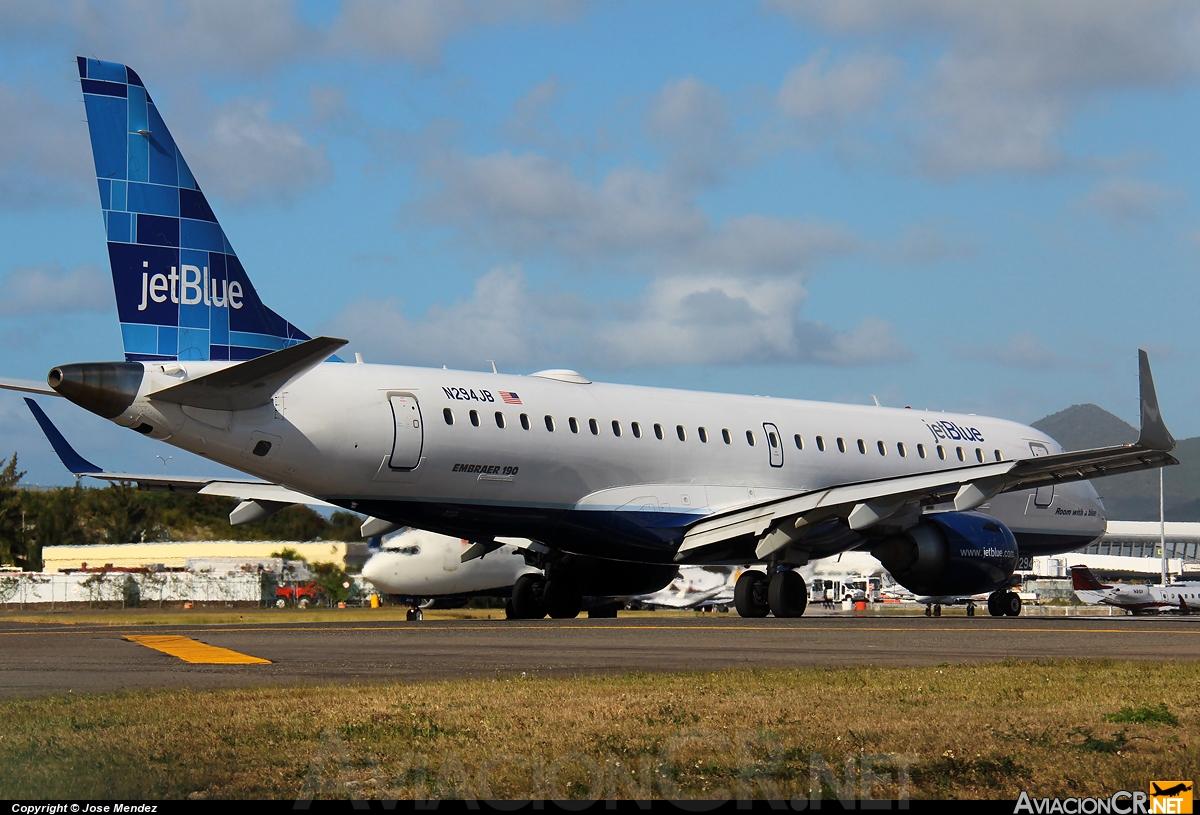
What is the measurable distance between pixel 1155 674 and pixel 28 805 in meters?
9.46

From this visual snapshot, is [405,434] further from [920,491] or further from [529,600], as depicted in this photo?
[920,491]

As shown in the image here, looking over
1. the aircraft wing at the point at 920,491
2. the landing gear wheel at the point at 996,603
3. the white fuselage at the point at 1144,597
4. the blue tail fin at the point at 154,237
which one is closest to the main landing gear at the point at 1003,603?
the landing gear wheel at the point at 996,603

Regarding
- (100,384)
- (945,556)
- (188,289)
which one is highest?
(188,289)

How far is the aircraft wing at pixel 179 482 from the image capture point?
26.6 m

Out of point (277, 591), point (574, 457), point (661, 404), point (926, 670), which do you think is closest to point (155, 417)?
point (574, 457)

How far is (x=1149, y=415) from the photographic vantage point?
22.8m

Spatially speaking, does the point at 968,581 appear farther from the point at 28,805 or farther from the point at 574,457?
the point at 28,805

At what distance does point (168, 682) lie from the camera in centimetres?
1116

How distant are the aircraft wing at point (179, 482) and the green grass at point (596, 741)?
16.7 meters

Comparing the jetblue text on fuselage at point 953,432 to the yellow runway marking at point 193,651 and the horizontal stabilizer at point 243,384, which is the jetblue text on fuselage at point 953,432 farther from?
the yellow runway marking at point 193,651

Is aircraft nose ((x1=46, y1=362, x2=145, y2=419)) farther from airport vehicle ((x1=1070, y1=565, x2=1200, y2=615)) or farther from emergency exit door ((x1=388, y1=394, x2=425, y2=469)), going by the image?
airport vehicle ((x1=1070, y1=565, x2=1200, y2=615))

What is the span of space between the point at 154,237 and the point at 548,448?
24.7ft

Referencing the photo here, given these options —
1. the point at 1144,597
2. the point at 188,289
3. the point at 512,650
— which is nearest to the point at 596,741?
the point at 512,650

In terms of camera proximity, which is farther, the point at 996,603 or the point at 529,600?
the point at 996,603
